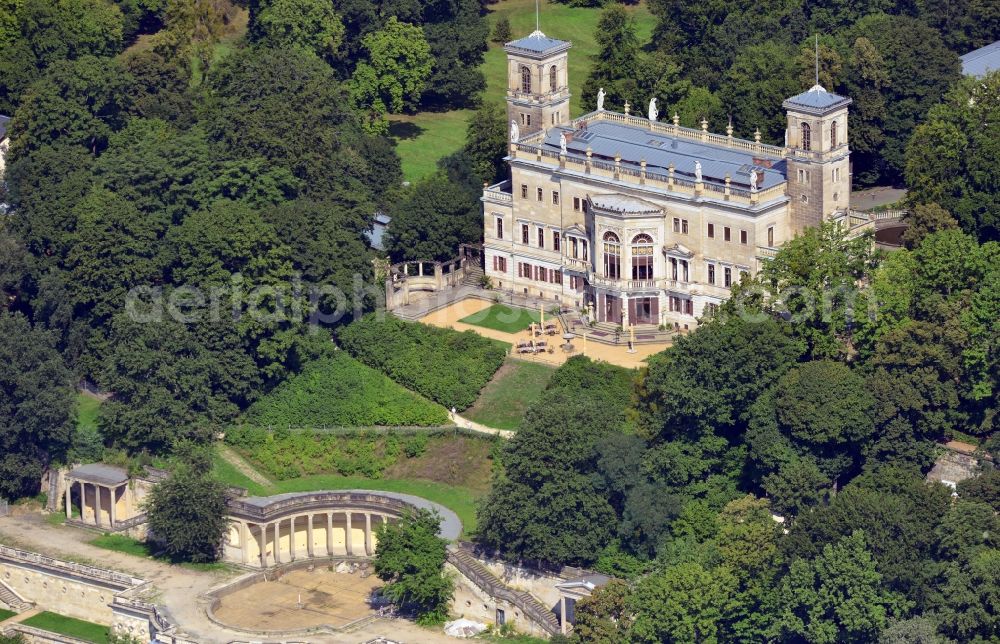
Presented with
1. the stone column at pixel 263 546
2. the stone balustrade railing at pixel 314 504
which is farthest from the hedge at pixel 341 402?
the stone column at pixel 263 546

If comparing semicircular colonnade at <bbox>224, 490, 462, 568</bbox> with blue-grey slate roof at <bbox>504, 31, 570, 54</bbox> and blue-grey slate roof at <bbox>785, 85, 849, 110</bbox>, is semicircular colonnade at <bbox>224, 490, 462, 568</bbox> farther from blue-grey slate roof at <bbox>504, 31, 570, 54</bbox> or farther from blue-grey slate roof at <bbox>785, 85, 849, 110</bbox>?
blue-grey slate roof at <bbox>785, 85, 849, 110</bbox>

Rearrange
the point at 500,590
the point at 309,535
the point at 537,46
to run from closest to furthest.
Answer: the point at 500,590 < the point at 309,535 < the point at 537,46

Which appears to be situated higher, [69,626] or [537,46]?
[537,46]

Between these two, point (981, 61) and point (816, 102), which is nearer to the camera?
point (816, 102)

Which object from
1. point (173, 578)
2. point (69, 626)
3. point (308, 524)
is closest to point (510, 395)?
point (308, 524)

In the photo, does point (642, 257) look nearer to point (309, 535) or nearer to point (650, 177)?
point (650, 177)

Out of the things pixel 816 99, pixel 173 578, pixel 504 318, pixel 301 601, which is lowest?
pixel 301 601

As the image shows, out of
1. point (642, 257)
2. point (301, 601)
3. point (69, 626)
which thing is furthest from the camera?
point (642, 257)

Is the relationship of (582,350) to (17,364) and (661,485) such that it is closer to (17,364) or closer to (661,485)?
(661,485)
